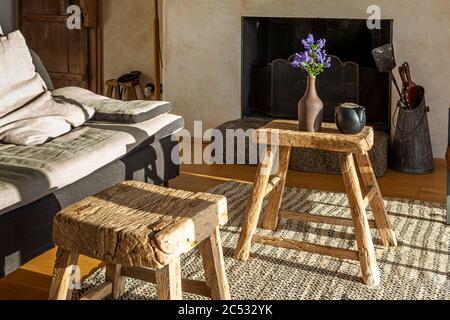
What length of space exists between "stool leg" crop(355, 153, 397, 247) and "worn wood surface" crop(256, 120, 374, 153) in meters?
0.19

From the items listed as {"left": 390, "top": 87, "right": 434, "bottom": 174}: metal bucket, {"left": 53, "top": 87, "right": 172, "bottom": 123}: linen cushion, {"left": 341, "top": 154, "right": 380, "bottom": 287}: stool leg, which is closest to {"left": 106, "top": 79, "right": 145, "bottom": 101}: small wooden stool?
{"left": 53, "top": 87, "right": 172, "bottom": 123}: linen cushion

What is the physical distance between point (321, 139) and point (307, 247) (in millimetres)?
447

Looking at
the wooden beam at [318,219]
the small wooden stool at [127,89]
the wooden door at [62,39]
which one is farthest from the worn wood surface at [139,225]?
the wooden door at [62,39]

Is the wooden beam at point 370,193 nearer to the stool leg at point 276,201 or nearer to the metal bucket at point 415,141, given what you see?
the stool leg at point 276,201

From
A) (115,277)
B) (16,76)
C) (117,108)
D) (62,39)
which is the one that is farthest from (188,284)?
(62,39)

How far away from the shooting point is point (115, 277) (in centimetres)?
231

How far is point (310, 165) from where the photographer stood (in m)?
4.21

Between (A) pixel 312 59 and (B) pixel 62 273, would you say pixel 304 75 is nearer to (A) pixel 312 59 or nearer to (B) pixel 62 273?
(A) pixel 312 59

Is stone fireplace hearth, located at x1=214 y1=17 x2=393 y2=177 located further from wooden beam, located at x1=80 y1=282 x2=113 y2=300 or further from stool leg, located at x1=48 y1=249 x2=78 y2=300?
stool leg, located at x1=48 y1=249 x2=78 y2=300

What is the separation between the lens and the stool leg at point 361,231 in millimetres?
2525

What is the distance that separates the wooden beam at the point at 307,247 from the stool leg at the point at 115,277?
2.23 ft

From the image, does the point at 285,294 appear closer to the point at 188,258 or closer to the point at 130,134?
the point at 188,258
